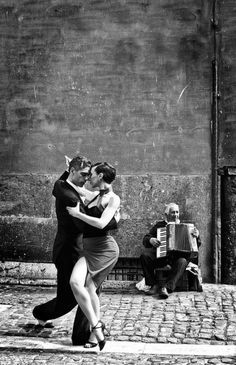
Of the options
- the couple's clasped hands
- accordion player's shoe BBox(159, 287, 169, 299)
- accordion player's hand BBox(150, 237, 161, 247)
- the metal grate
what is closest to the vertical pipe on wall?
the metal grate

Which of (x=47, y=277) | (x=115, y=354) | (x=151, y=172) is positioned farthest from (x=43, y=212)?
(x=115, y=354)

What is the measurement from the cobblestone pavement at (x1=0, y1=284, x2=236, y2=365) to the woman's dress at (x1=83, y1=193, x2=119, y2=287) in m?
0.84

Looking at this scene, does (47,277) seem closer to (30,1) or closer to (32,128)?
(32,128)

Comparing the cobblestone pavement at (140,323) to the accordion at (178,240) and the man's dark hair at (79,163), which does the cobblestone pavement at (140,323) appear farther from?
the man's dark hair at (79,163)

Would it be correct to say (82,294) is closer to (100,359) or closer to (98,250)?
(98,250)

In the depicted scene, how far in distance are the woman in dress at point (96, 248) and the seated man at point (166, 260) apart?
2512mm

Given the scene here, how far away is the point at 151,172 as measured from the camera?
11.0m

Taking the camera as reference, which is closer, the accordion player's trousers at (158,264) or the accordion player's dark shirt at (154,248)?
the accordion player's trousers at (158,264)

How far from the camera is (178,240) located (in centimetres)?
946

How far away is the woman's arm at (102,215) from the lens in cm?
682

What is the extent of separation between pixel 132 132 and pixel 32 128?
176cm

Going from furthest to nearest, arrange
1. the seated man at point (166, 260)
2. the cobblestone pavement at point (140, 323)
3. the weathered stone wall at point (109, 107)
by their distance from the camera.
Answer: the weathered stone wall at point (109, 107) → the seated man at point (166, 260) → the cobblestone pavement at point (140, 323)

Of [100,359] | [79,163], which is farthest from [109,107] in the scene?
[100,359]

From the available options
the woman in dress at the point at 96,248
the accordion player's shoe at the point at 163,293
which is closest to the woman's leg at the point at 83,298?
the woman in dress at the point at 96,248
